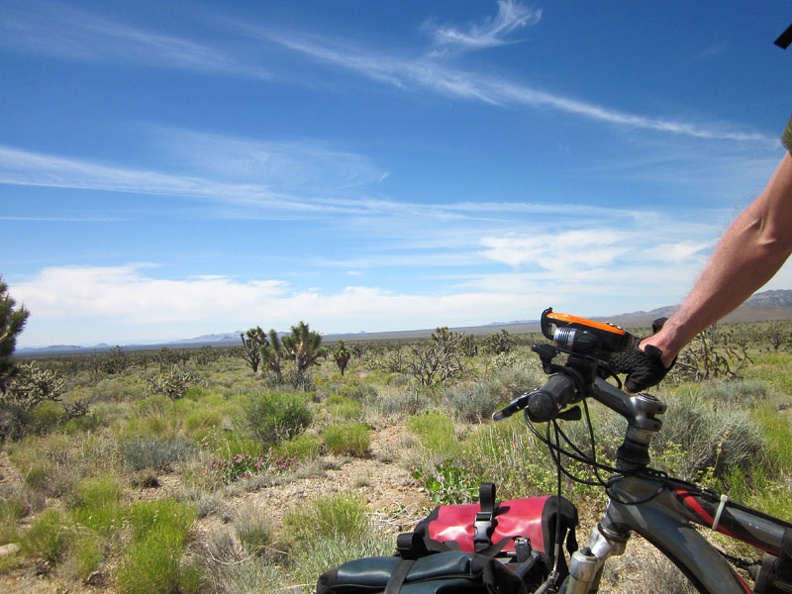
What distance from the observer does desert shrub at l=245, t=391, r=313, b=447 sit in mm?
8711

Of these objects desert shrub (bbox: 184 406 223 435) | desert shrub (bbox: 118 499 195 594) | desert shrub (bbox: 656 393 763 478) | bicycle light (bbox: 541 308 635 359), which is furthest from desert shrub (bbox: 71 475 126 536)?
desert shrub (bbox: 656 393 763 478)

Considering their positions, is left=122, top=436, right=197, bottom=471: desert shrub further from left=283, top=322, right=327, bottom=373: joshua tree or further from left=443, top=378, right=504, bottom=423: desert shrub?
left=283, top=322, right=327, bottom=373: joshua tree

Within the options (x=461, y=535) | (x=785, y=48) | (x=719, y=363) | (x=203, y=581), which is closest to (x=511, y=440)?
(x=203, y=581)

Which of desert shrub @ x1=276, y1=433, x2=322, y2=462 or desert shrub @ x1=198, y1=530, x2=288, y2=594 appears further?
desert shrub @ x1=276, y1=433, x2=322, y2=462

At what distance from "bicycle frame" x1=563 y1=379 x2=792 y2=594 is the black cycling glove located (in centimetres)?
11

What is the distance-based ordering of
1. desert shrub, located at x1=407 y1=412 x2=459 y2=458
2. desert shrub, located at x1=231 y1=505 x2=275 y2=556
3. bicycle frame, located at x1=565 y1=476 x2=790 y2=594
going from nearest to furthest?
bicycle frame, located at x1=565 y1=476 x2=790 y2=594
desert shrub, located at x1=231 y1=505 x2=275 y2=556
desert shrub, located at x1=407 y1=412 x2=459 y2=458

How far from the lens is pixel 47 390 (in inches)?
525

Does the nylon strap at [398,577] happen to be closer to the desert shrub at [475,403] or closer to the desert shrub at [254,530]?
the desert shrub at [254,530]

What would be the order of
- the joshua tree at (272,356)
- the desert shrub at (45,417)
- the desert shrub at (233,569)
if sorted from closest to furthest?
the desert shrub at (233,569)
the desert shrub at (45,417)
the joshua tree at (272,356)

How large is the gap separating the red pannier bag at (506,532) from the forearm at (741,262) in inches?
28.6

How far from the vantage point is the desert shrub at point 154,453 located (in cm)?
748

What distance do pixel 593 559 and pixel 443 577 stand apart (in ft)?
1.53

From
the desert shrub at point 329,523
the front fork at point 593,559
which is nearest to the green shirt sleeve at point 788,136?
the front fork at point 593,559

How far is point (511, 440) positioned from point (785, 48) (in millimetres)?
5349
